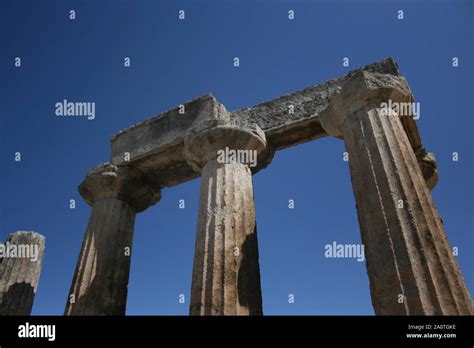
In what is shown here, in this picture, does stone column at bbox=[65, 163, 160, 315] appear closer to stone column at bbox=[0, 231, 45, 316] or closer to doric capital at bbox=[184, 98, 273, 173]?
doric capital at bbox=[184, 98, 273, 173]

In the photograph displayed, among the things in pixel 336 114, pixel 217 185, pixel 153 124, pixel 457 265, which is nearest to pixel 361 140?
pixel 336 114

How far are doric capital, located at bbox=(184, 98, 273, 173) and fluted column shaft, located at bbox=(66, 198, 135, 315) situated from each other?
3.08 metres

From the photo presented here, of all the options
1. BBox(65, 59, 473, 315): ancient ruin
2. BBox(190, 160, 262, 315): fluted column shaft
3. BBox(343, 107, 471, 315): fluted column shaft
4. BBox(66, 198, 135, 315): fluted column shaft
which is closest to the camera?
BBox(343, 107, 471, 315): fluted column shaft

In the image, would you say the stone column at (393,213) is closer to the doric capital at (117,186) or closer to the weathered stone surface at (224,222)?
the weathered stone surface at (224,222)

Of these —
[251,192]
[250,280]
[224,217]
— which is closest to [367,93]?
[251,192]

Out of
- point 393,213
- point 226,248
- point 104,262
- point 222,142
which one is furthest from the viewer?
point 104,262

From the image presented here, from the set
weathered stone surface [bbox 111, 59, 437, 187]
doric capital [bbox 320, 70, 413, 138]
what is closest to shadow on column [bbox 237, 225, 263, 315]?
doric capital [bbox 320, 70, 413, 138]

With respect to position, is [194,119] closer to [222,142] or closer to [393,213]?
[222,142]

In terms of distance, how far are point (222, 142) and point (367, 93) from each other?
150 inches

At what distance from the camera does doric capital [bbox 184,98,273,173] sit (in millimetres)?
10180

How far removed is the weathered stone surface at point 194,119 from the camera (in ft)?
34.8

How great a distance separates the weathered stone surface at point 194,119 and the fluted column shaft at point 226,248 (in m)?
1.99

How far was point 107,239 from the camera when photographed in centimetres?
1123
